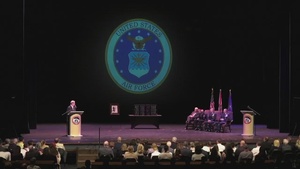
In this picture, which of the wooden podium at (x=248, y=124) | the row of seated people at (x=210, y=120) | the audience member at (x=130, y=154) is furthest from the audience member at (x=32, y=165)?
the row of seated people at (x=210, y=120)

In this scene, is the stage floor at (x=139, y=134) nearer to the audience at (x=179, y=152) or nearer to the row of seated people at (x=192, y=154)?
the audience at (x=179, y=152)

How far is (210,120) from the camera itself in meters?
26.2

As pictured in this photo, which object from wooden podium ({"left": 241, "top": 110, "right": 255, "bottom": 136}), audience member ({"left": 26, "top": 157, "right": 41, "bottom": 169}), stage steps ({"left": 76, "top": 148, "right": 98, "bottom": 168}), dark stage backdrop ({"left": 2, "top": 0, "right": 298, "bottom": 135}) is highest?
dark stage backdrop ({"left": 2, "top": 0, "right": 298, "bottom": 135})

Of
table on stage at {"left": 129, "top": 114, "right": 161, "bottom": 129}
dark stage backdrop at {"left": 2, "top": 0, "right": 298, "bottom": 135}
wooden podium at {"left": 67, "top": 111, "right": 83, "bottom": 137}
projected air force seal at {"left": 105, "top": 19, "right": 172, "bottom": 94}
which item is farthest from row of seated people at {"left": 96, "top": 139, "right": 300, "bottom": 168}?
projected air force seal at {"left": 105, "top": 19, "right": 172, "bottom": 94}

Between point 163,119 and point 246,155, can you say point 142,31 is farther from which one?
point 246,155

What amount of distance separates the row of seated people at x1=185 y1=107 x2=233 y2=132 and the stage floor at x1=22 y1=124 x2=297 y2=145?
1.27 feet

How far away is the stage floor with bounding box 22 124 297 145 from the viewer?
75.3 feet

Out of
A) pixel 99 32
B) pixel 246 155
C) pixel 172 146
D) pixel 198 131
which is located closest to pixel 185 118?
pixel 198 131

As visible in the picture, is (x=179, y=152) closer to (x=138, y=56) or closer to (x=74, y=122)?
(x=74, y=122)

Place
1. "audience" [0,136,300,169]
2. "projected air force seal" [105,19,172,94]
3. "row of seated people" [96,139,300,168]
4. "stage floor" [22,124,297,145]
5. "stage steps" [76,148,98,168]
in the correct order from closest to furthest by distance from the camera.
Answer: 1. "row of seated people" [96,139,300,168]
2. "audience" [0,136,300,169]
3. "stage steps" [76,148,98,168]
4. "stage floor" [22,124,297,145]
5. "projected air force seal" [105,19,172,94]

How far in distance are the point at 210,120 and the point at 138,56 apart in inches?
202

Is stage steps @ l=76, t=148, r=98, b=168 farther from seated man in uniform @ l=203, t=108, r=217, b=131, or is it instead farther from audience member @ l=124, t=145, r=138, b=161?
seated man in uniform @ l=203, t=108, r=217, b=131

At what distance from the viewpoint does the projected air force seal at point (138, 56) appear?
29516mm

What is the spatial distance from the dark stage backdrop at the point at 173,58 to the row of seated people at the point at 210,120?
108 inches
